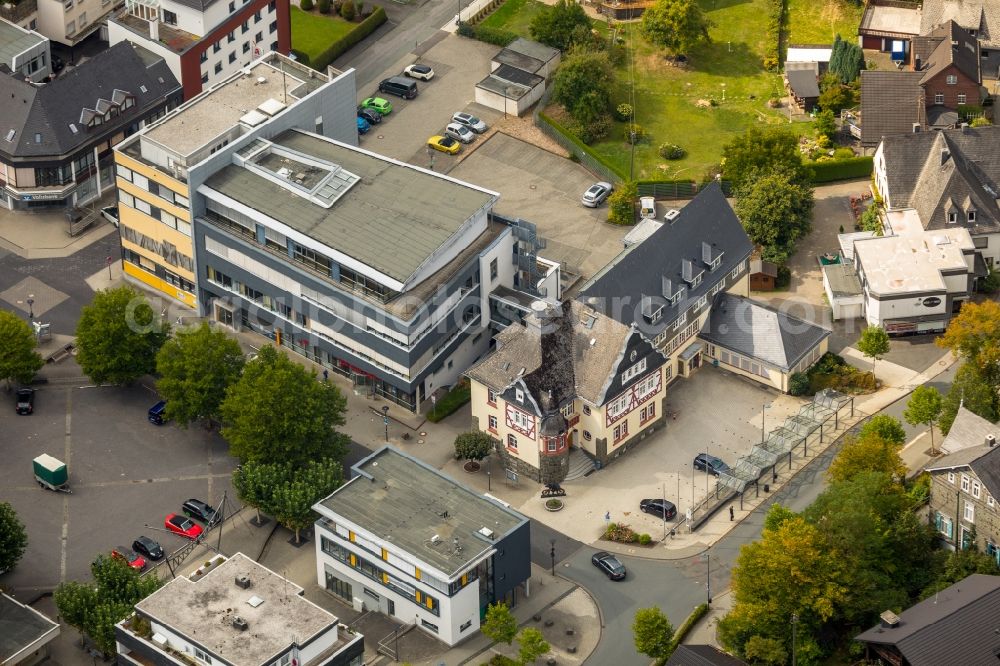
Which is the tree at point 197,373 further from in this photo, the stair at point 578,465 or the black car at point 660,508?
the black car at point 660,508

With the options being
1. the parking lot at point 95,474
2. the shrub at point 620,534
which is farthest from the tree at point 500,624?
the parking lot at point 95,474

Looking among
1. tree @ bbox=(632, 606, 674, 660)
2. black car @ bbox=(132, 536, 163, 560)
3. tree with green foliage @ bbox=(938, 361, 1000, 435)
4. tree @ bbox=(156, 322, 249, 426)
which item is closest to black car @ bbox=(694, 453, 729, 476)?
tree with green foliage @ bbox=(938, 361, 1000, 435)

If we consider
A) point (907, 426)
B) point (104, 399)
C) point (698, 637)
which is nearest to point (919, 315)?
point (907, 426)

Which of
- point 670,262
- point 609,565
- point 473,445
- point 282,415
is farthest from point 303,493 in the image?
point 670,262

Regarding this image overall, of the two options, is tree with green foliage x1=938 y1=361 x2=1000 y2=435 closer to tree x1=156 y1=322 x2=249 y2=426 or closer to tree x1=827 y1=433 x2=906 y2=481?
tree x1=827 y1=433 x2=906 y2=481

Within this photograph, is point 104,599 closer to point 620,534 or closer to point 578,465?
point 620,534
